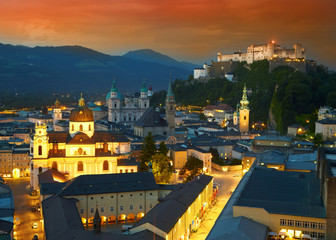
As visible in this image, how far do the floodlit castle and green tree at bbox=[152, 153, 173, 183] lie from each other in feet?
194

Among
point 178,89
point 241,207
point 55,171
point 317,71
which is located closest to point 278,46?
point 317,71

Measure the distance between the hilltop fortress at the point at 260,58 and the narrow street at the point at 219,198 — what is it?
46.2 m

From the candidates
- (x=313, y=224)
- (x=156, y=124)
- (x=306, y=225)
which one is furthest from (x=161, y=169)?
(x=313, y=224)

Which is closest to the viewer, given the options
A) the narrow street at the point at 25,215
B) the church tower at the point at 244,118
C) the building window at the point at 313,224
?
the building window at the point at 313,224

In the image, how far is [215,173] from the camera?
51.9 meters

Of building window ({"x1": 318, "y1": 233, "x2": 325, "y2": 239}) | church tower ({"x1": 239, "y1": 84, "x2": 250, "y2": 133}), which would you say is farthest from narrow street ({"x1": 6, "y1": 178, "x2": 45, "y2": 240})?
church tower ({"x1": 239, "y1": 84, "x2": 250, "y2": 133})

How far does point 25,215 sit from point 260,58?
77.2 metres

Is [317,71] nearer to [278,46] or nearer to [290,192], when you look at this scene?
[278,46]

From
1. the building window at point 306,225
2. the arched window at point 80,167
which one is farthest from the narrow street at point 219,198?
the arched window at point 80,167

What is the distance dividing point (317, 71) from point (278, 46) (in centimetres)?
1226

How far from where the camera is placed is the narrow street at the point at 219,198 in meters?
31.5

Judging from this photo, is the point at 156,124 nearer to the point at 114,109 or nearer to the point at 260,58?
the point at 114,109

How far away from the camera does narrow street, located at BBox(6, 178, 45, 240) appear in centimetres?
3070

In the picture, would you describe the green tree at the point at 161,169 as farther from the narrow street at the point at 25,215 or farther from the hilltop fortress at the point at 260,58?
the hilltop fortress at the point at 260,58
